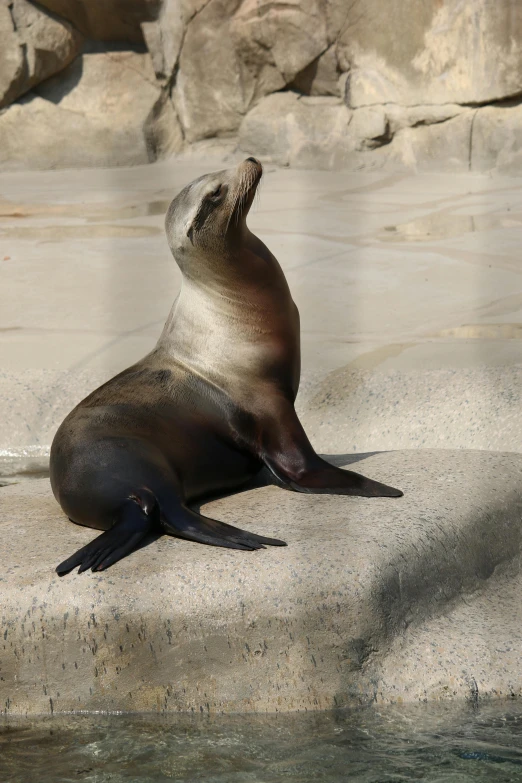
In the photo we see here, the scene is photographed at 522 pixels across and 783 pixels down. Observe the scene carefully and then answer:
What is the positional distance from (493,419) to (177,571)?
172cm

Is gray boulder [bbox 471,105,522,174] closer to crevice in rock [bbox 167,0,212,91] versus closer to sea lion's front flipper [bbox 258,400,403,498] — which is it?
crevice in rock [bbox 167,0,212,91]

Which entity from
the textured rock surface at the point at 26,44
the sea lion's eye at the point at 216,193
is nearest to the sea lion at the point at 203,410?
the sea lion's eye at the point at 216,193

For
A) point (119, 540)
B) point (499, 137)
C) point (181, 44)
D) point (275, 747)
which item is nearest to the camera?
point (275, 747)

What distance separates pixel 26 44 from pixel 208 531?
949 cm

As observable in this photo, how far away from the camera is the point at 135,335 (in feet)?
17.1

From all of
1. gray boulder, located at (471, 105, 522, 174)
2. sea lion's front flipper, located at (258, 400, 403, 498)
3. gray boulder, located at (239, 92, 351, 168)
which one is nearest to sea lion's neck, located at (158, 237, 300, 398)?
sea lion's front flipper, located at (258, 400, 403, 498)

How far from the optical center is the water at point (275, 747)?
83.0 inches

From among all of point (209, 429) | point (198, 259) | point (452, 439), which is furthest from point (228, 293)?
point (452, 439)

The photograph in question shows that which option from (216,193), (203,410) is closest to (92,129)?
(216,193)

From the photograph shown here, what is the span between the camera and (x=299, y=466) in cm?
317

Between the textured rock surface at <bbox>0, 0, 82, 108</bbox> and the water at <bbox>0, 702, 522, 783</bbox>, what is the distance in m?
9.69

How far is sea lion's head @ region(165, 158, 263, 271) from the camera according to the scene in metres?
3.38

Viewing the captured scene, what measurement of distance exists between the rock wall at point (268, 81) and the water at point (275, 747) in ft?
24.9

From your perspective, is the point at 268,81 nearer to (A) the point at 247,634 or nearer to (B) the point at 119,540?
(B) the point at 119,540
